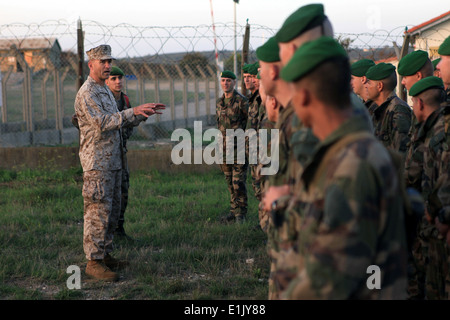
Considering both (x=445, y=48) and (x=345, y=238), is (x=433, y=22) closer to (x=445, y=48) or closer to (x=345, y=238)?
(x=445, y=48)

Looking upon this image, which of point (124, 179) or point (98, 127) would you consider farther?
point (124, 179)

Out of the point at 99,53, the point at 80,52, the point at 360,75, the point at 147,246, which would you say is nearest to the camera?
the point at 99,53

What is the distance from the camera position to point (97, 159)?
15.4ft

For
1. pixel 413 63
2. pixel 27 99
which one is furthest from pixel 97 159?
pixel 27 99

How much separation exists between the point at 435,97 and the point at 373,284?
7.33ft

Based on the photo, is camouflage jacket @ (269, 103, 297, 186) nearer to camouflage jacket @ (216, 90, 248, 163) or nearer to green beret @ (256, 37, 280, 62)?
green beret @ (256, 37, 280, 62)

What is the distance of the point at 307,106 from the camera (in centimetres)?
158

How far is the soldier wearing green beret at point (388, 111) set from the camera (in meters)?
4.25

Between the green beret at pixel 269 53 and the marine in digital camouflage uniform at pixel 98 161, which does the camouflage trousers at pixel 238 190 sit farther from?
the green beret at pixel 269 53

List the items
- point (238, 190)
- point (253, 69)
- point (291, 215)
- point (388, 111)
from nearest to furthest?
point (291, 215) < point (388, 111) < point (238, 190) < point (253, 69)

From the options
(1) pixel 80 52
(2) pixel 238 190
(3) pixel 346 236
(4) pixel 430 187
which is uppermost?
(1) pixel 80 52

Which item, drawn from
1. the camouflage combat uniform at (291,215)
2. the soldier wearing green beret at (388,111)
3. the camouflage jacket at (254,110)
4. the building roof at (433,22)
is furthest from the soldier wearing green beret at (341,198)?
the building roof at (433,22)

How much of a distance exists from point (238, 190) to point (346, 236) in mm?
5490
